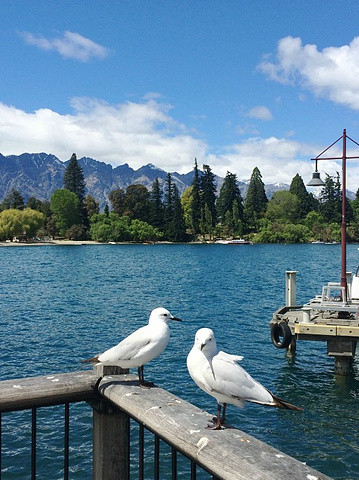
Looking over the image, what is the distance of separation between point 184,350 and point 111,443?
1679cm

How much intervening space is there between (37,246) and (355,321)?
4446 inches

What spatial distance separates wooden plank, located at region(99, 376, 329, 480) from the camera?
5.66 feet

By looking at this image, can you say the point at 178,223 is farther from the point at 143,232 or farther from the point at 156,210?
the point at 143,232

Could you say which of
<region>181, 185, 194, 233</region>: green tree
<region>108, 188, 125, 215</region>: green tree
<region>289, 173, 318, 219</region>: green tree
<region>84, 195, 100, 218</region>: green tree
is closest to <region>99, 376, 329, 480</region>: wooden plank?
<region>181, 185, 194, 233</region>: green tree

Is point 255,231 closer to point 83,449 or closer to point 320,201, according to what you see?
point 320,201

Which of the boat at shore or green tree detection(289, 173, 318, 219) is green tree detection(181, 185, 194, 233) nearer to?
the boat at shore

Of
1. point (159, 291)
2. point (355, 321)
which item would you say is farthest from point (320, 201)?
point (355, 321)

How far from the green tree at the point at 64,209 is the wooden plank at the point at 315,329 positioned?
117618mm

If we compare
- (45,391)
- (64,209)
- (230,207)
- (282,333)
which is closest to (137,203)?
(64,209)

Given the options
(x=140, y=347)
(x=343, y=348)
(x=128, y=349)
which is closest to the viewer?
(x=128, y=349)

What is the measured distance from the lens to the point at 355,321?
1385 cm

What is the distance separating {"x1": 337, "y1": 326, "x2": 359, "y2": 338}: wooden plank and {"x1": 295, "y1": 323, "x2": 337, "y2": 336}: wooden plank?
0.40 feet

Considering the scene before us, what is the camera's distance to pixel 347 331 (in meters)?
12.9

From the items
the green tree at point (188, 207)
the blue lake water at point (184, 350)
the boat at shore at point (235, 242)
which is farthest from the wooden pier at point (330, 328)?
the green tree at point (188, 207)
